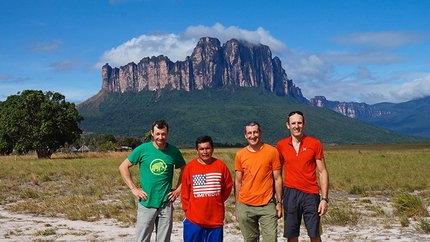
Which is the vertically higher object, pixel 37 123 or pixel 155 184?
pixel 37 123

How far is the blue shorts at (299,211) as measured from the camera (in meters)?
5.27

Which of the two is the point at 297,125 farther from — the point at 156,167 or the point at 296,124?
the point at 156,167

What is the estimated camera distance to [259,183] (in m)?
5.20

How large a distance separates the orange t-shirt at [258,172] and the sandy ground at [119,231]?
2927mm

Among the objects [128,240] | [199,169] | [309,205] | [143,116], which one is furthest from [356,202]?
[143,116]

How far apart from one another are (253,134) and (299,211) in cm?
109

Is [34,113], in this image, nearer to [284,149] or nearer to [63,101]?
[63,101]

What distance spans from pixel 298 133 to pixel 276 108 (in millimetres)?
169144

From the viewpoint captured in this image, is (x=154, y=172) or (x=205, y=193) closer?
(x=205, y=193)

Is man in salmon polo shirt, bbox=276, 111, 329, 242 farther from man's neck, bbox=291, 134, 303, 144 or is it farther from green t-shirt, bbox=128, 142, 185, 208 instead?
green t-shirt, bbox=128, 142, 185, 208

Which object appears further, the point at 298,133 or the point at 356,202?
the point at 356,202

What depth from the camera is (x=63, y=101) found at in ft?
146

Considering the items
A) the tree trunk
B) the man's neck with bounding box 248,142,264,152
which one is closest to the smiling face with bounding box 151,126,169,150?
the man's neck with bounding box 248,142,264,152

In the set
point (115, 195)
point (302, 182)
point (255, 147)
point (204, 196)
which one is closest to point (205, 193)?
point (204, 196)
